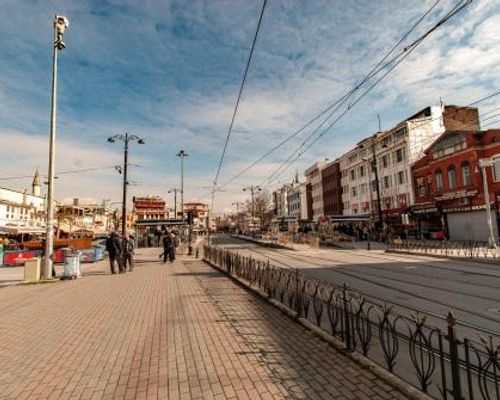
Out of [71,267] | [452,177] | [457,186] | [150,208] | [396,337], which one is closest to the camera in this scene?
[396,337]

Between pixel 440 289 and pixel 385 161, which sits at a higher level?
pixel 385 161

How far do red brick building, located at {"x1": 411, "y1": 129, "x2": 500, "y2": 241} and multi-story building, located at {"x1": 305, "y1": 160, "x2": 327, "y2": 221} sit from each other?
119 feet

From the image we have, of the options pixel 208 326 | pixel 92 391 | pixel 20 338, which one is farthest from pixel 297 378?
pixel 20 338

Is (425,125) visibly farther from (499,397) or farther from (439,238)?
(499,397)

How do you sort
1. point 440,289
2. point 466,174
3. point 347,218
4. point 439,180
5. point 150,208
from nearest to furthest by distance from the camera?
point 440,289 < point 466,174 < point 439,180 < point 347,218 < point 150,208

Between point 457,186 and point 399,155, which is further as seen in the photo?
point 399,155

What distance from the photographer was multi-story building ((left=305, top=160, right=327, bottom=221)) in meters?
78.1

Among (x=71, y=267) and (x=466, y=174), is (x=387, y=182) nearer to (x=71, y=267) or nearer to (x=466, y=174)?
(x=466, y=174)

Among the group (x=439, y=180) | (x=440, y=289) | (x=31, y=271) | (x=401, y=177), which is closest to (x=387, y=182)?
(x=401, y=177)

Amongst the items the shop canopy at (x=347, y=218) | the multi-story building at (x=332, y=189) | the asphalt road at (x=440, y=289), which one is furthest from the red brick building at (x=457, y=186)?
the multi-story building at (x=332, y=189)

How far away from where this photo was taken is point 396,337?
4.38 meters

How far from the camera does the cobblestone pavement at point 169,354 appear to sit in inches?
172

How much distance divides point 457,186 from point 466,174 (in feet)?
4.93

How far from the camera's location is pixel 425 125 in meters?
46.2
